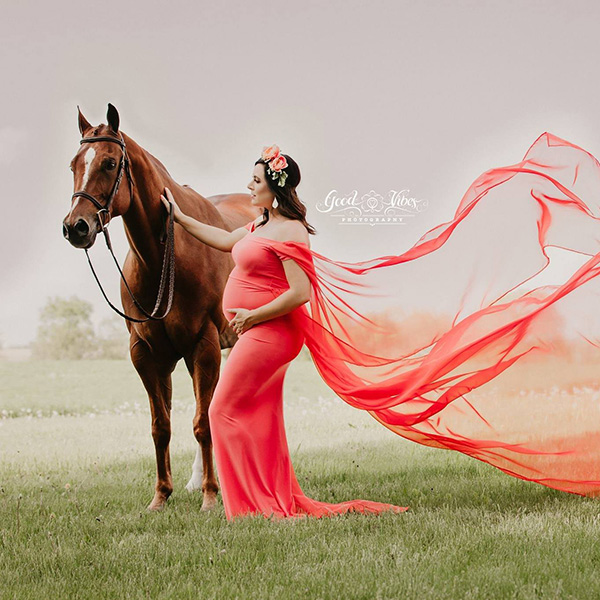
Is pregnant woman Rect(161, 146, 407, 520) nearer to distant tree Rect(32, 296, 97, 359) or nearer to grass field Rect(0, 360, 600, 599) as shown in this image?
grass field Rect(0, 360, 600, 599)

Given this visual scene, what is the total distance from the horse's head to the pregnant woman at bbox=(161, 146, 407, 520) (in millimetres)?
696

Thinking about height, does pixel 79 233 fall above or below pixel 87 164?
below

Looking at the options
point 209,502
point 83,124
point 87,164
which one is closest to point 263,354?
point 209,502

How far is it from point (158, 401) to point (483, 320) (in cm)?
205

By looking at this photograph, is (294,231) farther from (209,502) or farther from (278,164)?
(209,502)

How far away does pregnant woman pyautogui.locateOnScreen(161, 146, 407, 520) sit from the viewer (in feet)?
12.5

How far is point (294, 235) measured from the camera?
3826mm

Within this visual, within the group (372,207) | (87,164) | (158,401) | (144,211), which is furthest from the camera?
(372,207)

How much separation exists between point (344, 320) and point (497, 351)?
2.84ft

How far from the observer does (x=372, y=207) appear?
31.4 feet

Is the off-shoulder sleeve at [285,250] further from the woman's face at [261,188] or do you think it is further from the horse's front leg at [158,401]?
the horse's front leg at [158,401]

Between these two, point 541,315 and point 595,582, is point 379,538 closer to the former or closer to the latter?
point 595,582

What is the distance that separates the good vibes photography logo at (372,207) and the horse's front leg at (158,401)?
499cm

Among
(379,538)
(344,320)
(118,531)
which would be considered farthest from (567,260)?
(118,531)
